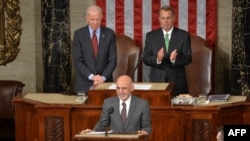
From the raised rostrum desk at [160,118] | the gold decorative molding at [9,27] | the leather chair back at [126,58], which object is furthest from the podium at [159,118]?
the gold decorative molding at [9,27]

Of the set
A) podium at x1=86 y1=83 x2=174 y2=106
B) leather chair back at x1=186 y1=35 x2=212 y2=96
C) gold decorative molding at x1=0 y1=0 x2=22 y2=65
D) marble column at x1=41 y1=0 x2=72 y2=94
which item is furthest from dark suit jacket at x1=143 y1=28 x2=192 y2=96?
gold decorative molding at x1=0 y1=0 x2=22 y2=65

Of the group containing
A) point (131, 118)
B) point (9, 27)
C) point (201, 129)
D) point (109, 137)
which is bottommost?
point (201, 129)

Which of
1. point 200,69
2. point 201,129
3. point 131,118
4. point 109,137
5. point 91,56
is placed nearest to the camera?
point 109,137

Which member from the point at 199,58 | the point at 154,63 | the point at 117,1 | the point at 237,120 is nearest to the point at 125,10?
the point at 117,1

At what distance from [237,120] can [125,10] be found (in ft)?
10.5

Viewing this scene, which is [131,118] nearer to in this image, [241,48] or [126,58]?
[126,58]

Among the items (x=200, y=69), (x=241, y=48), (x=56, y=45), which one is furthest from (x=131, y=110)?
(x=56, y=45)

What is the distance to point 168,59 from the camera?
30.9 feet

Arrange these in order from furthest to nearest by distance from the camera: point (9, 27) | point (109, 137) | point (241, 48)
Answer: point (9, 27)
point (241, 48)
point (109, 137)

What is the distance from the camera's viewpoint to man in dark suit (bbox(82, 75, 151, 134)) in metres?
7.50

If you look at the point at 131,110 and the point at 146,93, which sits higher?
the point at 146,93

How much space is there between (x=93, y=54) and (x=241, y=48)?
2645mm

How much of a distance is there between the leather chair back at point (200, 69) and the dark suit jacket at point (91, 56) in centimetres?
179

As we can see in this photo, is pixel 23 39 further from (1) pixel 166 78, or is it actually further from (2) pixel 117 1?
(1) pixel 166 78
